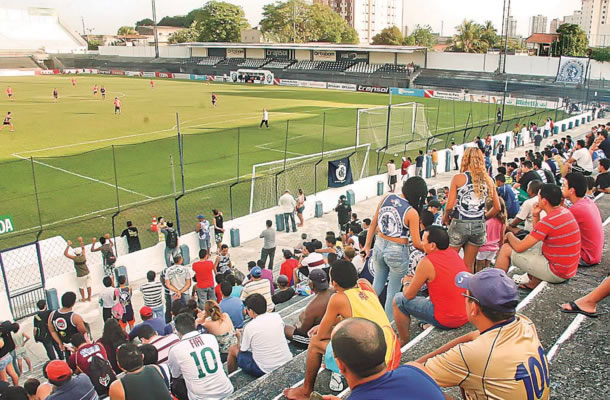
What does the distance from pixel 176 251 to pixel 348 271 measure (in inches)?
375

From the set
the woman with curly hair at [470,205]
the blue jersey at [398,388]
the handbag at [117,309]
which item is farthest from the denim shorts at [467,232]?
the handbag at [117,309]

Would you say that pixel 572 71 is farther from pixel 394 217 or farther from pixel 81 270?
pixel 394 217

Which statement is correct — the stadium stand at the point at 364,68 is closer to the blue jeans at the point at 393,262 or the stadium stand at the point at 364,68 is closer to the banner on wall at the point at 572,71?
the banner on wall at the point at 572,71

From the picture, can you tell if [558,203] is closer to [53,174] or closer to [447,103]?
[53,174]

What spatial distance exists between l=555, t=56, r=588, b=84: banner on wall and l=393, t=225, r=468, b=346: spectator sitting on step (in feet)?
163

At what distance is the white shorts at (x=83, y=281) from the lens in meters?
11.7

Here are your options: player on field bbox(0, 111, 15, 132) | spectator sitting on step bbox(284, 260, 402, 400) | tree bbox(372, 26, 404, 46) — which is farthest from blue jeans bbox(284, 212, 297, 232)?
tree bbox(372, 26, 404, 46)

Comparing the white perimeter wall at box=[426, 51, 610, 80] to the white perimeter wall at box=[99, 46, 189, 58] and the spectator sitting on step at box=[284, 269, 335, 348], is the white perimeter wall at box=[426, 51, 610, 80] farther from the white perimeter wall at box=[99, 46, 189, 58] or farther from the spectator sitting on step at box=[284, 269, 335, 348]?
the spectator sitting on step at box=[284, 269, 335, 348]

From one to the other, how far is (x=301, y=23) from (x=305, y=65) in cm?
4316

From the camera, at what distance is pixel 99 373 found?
6.24m

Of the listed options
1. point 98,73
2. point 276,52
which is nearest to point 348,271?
point 276,52

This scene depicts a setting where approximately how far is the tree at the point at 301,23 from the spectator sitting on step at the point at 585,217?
113560mm

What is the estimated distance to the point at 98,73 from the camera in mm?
92688

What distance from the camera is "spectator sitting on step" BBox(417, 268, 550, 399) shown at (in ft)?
9.94
